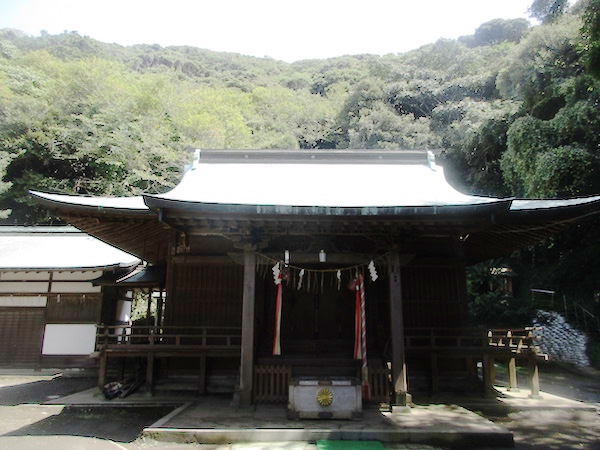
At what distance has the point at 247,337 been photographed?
8.24 meters

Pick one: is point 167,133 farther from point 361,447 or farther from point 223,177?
point 361,447

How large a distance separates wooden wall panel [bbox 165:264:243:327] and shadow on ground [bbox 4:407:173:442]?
2.36 m

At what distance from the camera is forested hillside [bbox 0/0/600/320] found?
56.6ft

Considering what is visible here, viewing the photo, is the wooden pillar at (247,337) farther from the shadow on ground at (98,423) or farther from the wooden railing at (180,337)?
the shadow on ground at (98,423)

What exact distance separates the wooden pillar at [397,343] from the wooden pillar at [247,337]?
9.19 ft

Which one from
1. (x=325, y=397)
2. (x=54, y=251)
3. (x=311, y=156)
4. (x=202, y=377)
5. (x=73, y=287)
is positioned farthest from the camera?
(x=54, y=251)

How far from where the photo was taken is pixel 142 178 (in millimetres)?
27422

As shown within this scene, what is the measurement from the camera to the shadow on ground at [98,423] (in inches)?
287

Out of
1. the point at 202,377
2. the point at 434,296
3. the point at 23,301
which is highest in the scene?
the point at 434,296

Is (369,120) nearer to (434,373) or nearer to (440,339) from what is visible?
(440,339)

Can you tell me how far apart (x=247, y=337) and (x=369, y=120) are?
3346 centimetres

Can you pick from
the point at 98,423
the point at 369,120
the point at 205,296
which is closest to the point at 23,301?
the point at 205,296

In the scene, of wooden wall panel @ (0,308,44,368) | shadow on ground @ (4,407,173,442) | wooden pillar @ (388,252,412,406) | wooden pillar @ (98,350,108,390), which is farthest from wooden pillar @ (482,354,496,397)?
wooden wall panel @ (0,308,44,368)

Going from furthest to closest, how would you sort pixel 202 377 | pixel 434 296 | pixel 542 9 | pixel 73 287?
pixel 542 9 < pixel 73 287 < pixel 434 296 < pixel 202 377
